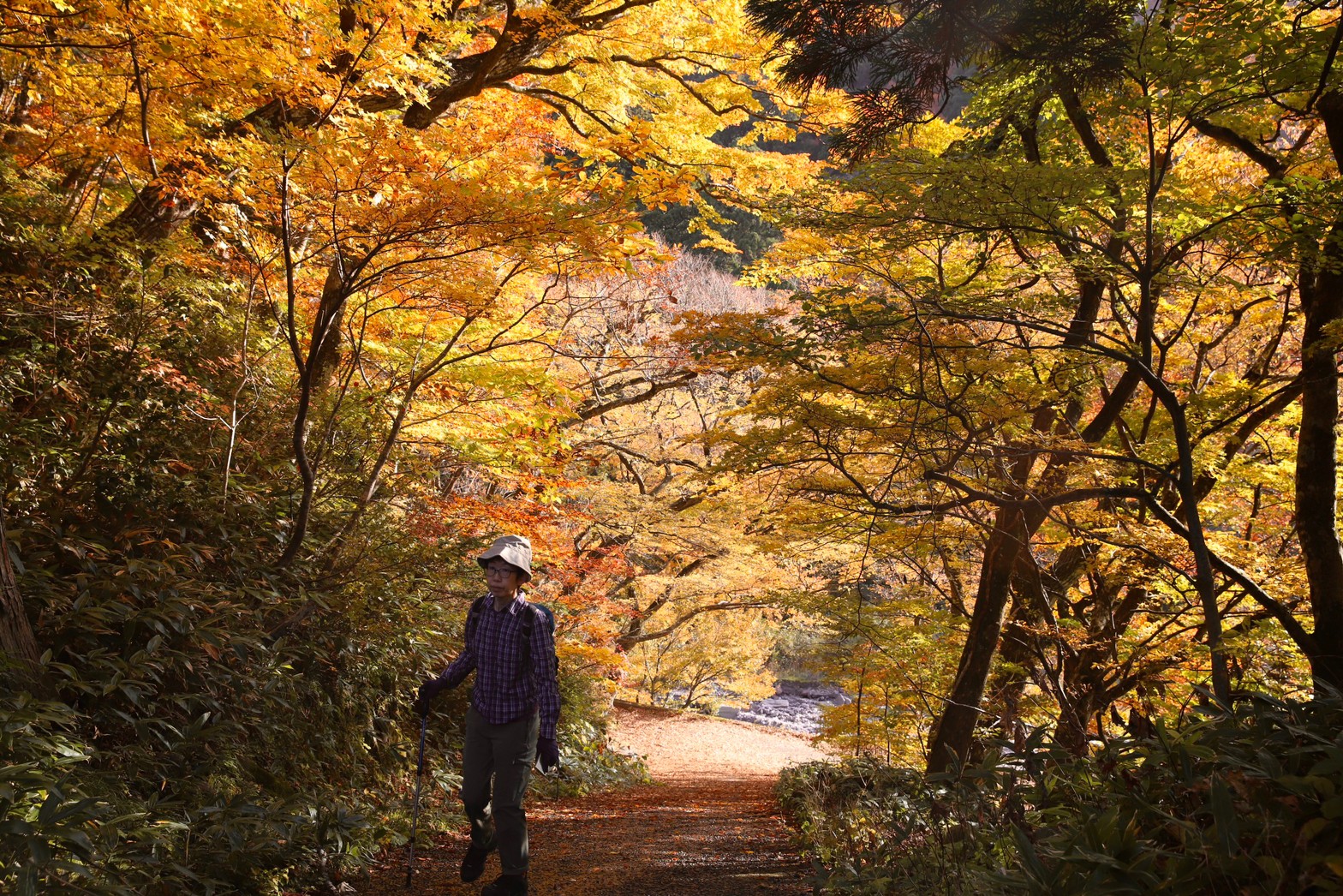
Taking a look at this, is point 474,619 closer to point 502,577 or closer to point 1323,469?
point 502,577

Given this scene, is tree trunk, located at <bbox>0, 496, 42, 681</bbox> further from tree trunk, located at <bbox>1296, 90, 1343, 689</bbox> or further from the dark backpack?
tree trunk, located at <bbox>1296, 90, 1343, 689</bbox>

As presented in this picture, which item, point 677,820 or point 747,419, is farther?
point 747,419

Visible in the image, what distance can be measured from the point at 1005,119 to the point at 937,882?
5.53m

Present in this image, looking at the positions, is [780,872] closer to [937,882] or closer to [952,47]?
[937,882]

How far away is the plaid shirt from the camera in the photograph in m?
3.50

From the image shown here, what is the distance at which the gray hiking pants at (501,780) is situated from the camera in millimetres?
3414

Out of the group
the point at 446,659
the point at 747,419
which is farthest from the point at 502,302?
the point at 747,419

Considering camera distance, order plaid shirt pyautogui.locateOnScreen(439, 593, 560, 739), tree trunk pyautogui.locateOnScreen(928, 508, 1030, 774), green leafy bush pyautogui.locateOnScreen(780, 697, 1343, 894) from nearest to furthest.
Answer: green leafy bush pyautogui.locateOnScreen(780, 697, 1343, 894), plaid shirt pyautogui.locateOnScreen(439, 593, 560, 739), tree trunk pyautogui.locateOnScreen(928, 508, 1030, 774)

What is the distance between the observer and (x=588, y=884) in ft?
Result: 13.3

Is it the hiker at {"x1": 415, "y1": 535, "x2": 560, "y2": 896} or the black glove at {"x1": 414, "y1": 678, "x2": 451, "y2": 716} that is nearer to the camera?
the hiker at {"x1": 415, "y1": 535, "x2": 560, "y2": 896}

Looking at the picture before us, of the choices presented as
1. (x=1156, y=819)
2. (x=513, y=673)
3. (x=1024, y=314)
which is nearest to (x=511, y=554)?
(x=513, y=673)

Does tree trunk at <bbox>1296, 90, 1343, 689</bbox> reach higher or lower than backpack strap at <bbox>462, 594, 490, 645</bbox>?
higher

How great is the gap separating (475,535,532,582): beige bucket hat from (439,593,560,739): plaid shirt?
201 mm

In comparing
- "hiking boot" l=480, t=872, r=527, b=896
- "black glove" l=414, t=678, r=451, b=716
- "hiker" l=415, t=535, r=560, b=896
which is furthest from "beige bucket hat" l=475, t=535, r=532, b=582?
"hiking boot" l=480, t=872, r=527, b=896
